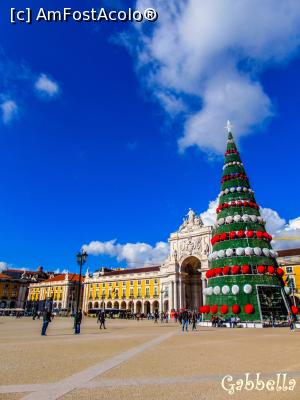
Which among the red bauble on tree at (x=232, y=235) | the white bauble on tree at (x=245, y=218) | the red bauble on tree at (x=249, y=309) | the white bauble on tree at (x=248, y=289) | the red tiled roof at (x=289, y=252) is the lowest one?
the red bauble on tree at (x=249, y=309)

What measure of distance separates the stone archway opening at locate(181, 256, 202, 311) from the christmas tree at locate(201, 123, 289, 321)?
38372 millimetres

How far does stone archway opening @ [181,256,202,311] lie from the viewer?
6825cm

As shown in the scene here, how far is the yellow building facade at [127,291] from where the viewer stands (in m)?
76.9

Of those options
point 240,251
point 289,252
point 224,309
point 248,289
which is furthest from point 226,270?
point 289,252

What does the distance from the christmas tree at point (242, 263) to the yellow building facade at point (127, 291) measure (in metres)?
42.8

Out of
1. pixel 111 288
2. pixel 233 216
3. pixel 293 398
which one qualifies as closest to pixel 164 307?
pixel 111 288

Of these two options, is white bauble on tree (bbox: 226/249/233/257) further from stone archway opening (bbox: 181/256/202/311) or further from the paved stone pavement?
stone archway opening (bbox: 181/256/202/311)

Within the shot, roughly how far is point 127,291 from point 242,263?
58.7 meters

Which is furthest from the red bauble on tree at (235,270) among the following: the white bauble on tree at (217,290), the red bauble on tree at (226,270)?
the white bauble on tree at (217,290)

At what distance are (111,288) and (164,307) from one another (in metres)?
21.3

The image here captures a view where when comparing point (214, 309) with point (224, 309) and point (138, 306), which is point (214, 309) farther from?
point (138, 306)

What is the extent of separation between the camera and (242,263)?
2844 cm

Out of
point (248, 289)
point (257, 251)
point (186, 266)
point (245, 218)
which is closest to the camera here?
point (248, 289)

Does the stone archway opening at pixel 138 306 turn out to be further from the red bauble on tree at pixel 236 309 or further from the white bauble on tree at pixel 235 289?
the red bauble on tree at pixel 236 309
